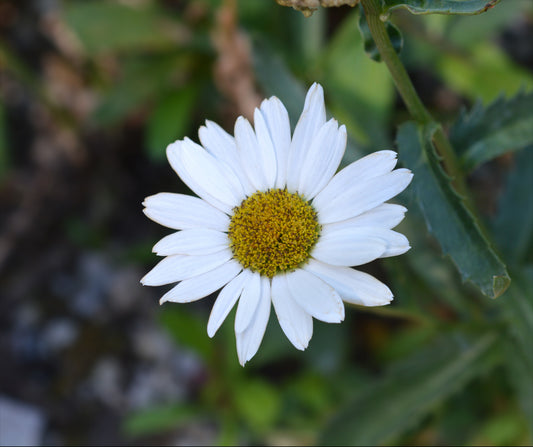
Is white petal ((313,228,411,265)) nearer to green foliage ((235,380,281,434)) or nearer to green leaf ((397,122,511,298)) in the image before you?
green leaf ((397,122,511,298))

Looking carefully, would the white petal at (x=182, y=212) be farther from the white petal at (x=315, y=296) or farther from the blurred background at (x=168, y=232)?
the blurred background at (x=168, y=232)

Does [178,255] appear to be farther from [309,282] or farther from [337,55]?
[337,55]

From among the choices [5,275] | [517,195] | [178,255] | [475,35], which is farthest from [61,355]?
[475,35]

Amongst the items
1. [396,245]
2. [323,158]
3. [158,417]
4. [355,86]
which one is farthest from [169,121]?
[396,245]

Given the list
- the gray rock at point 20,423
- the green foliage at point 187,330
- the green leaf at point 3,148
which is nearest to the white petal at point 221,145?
the green foliage at point 187,330

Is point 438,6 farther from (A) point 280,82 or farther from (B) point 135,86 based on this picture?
(B) point 135,86
